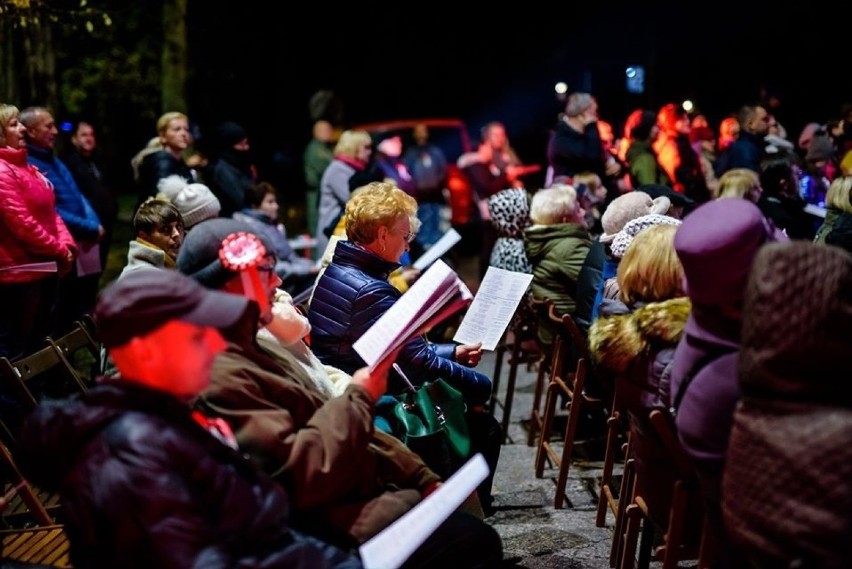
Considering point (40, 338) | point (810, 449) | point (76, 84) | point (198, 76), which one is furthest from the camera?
point (198, 76)

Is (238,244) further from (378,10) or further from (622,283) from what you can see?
(378,10)

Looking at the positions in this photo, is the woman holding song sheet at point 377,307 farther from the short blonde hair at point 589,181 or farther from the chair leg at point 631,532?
the short blonde hair at point 589,181

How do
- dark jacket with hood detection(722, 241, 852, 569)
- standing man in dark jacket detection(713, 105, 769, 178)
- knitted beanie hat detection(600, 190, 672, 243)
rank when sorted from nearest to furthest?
dark jacket with hood detection(722, 241, 852, 569)
knitted beanie hat detection(600, 190, 672, 243)
standing man in dark jacket detection(713, 105, 769, 178)

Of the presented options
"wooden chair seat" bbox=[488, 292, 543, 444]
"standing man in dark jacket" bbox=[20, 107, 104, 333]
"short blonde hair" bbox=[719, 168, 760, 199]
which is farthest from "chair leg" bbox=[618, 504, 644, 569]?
"standing man in dark jacket" bbox=[20, 107, 104, 333]

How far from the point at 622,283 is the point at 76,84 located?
18726 mm

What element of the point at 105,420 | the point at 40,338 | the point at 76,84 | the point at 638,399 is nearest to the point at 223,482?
the point at 105,420

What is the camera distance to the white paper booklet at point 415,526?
238 centimetres

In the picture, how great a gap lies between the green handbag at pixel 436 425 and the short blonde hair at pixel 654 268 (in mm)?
960

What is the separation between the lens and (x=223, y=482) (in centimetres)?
238

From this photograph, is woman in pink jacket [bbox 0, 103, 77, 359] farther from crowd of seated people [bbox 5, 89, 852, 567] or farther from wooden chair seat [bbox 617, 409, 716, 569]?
wooden chair seat [bbox 617, 409, 716, 569]

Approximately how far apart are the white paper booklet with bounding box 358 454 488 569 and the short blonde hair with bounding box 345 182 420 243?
1.86m

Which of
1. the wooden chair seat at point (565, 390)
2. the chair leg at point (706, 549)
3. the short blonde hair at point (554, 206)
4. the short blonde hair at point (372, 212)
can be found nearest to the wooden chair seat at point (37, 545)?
the short blonde hair at point (372, 212)

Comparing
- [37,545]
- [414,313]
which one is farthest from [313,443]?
[37,545]

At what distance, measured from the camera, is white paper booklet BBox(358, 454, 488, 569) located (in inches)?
93.7
